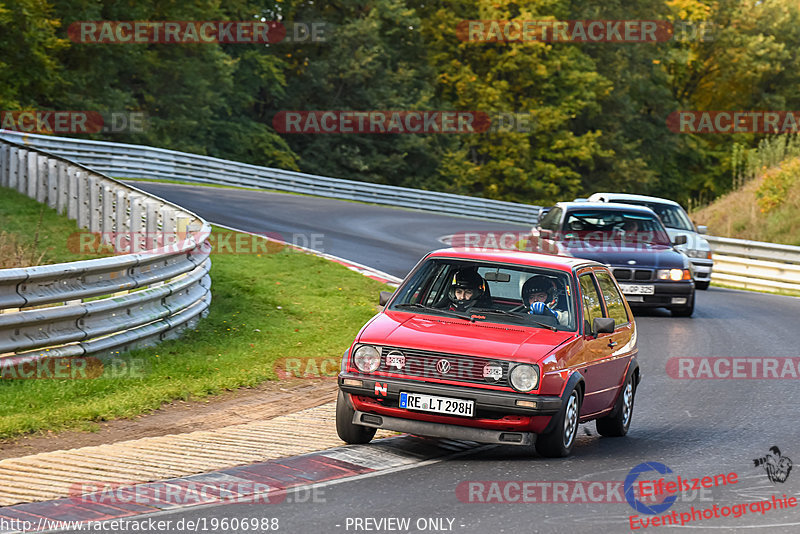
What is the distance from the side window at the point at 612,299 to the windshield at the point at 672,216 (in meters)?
12.7

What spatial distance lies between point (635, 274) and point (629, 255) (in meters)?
0.33

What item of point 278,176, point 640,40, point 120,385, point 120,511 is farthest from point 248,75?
point 120,511

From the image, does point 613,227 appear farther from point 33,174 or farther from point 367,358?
point 33,174

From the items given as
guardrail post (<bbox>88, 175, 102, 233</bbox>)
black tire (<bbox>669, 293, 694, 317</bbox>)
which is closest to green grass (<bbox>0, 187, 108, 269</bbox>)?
guardrail post (<bbox>88, 175, 102, 233</bbox>)

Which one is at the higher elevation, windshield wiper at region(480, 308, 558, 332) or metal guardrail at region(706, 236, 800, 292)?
windshield wiper at region(480, 308, 558, 332)

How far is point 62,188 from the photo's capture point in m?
21.4

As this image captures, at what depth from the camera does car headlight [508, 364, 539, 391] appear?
8016 mm

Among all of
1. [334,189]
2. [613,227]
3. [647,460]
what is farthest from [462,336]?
[334,189]

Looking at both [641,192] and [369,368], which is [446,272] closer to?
[369,368]

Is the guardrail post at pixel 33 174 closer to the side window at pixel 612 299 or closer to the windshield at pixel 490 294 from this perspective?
the windshield at pixel 490 294

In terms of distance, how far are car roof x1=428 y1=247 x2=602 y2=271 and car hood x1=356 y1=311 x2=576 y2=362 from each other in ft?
2.32

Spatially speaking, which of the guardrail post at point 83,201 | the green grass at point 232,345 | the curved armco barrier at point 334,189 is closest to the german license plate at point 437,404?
the green grass at point 232,345

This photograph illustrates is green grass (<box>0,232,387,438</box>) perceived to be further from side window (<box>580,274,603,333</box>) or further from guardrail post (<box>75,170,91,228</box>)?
side window (<box>580,274,603,333</box>)

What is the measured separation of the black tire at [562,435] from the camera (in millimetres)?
8148
